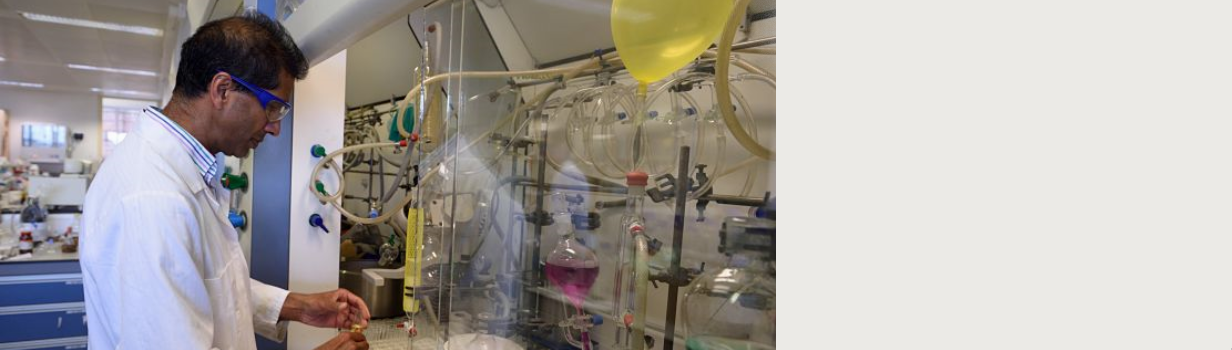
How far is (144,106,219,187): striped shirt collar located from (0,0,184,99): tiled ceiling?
11.2 ft

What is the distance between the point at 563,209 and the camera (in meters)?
1.18

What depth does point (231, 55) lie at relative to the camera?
1.22 m

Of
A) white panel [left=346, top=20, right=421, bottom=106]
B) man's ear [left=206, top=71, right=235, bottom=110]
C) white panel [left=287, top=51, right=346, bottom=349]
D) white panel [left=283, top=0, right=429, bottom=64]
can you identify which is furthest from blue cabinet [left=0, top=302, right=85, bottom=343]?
man's ear [left=206, top=71, right=235, bottom=110]

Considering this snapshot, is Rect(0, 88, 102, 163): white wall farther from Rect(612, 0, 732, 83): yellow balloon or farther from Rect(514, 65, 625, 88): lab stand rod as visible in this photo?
Rect(612, 0, 732, 83): yellow balloon

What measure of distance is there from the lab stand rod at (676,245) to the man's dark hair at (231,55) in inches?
37.7

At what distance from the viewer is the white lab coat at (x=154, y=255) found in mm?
1013

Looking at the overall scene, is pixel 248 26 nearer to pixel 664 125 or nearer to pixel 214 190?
pixel 214 190

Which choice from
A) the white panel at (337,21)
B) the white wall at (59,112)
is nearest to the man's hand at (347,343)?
the white panel at (337,21)

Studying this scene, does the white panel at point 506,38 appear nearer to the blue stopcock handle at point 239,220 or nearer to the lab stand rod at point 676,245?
the lab stand rod at point 676,245

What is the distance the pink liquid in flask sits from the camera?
1.07 meters

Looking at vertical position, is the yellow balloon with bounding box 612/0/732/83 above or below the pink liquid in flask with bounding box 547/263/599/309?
above

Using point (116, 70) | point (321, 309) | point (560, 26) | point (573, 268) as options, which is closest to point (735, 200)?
point (573, 268)

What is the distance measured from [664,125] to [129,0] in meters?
4.68
